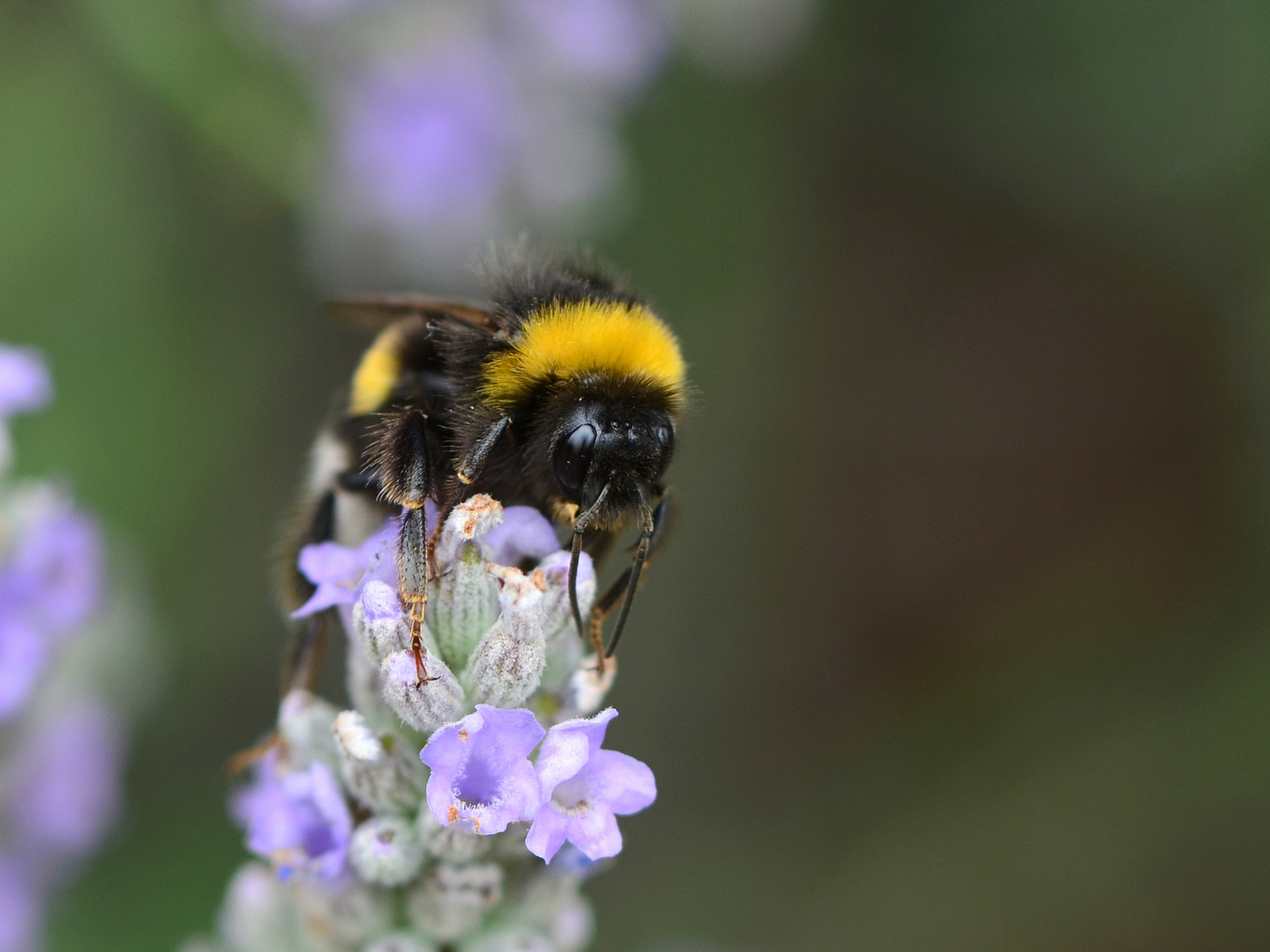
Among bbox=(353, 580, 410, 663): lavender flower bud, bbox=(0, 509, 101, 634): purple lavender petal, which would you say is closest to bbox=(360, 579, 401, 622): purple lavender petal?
bbox=(353, 580, 410, 663): lavender flower bud

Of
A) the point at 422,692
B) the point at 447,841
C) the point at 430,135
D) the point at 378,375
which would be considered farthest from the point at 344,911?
the point at 430,135

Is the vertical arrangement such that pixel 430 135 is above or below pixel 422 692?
above

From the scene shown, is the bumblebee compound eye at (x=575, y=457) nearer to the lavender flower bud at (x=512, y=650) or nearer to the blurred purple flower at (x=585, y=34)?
the lavender flower bud at (x=512, y=650)

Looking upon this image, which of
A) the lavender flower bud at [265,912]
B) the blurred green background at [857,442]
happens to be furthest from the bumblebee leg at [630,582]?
the blurred green background at [857,442]

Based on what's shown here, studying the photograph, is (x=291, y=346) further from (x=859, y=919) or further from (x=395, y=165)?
(x=859, y=919)

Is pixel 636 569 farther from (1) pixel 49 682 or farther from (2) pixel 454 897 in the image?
(1) pixel 49 682

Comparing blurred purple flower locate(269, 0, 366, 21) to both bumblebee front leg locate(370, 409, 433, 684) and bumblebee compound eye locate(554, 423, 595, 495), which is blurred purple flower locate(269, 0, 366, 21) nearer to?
bumblebee front leg locate(370, 409, 433, 684)
